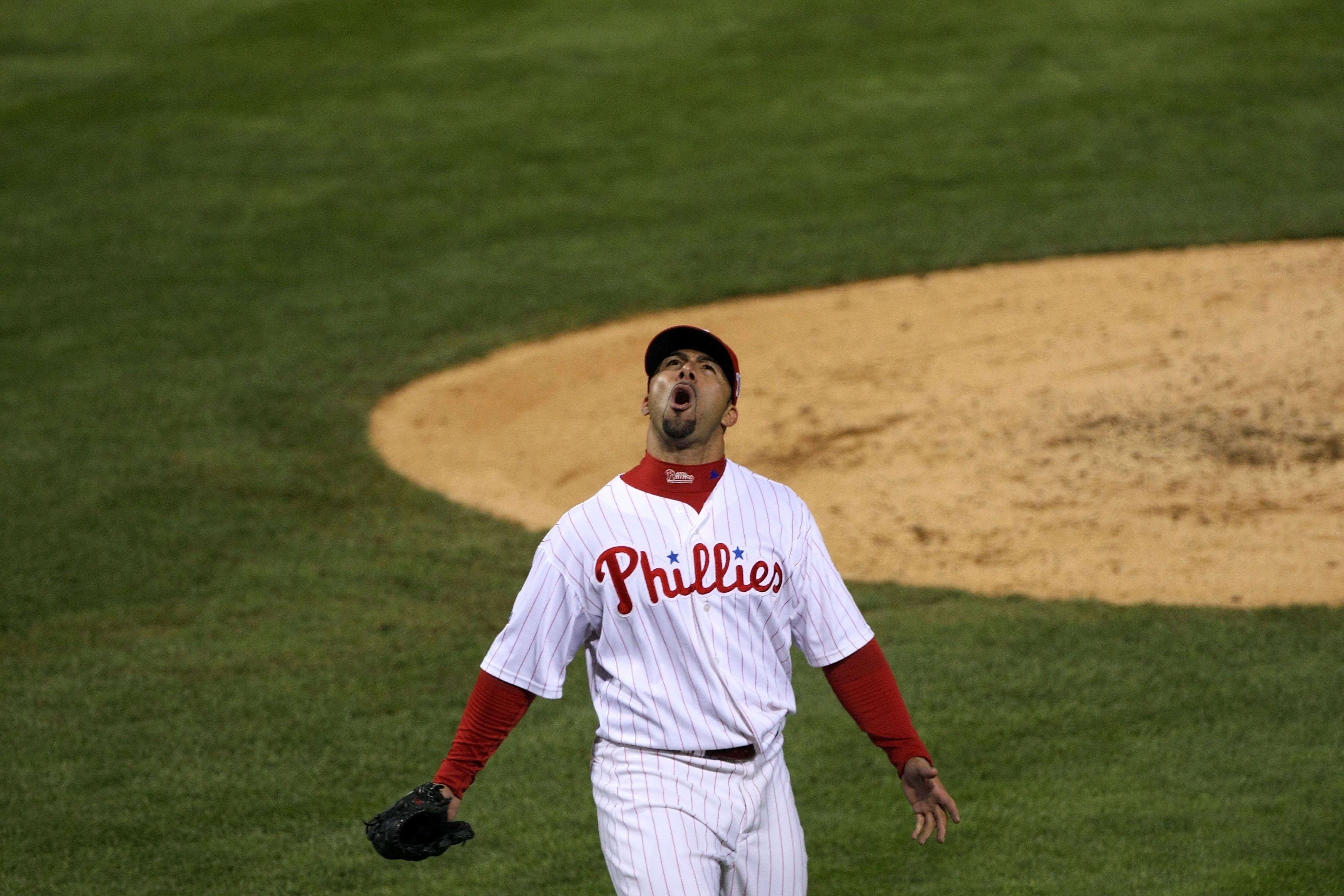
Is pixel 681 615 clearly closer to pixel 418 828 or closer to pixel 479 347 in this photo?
pixel 418 828

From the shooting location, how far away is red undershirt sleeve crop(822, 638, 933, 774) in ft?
12.0

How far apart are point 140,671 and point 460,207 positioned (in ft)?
27.5

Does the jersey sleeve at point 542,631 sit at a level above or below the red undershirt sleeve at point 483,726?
above

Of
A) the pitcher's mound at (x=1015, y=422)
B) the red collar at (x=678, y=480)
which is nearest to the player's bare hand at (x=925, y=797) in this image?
the red collar at (x=678, y=480)

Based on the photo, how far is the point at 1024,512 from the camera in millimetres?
8672

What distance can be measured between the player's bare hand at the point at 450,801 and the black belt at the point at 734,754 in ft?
1.97

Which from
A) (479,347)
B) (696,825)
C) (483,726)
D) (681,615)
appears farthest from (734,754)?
(479,347)

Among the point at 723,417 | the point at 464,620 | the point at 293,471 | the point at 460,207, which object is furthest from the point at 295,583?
the point at 460,207

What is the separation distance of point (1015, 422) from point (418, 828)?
22.7ft

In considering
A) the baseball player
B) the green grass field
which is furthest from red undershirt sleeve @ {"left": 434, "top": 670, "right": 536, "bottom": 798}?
the green grass field

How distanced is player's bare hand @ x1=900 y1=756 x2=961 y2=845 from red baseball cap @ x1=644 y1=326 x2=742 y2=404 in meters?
0.98

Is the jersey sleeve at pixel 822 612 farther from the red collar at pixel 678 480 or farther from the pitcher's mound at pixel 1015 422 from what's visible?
the pitcher's mound at pixel 1015 422

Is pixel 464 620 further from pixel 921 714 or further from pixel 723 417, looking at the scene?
pixel 723 417

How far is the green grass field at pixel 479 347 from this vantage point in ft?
18.7
